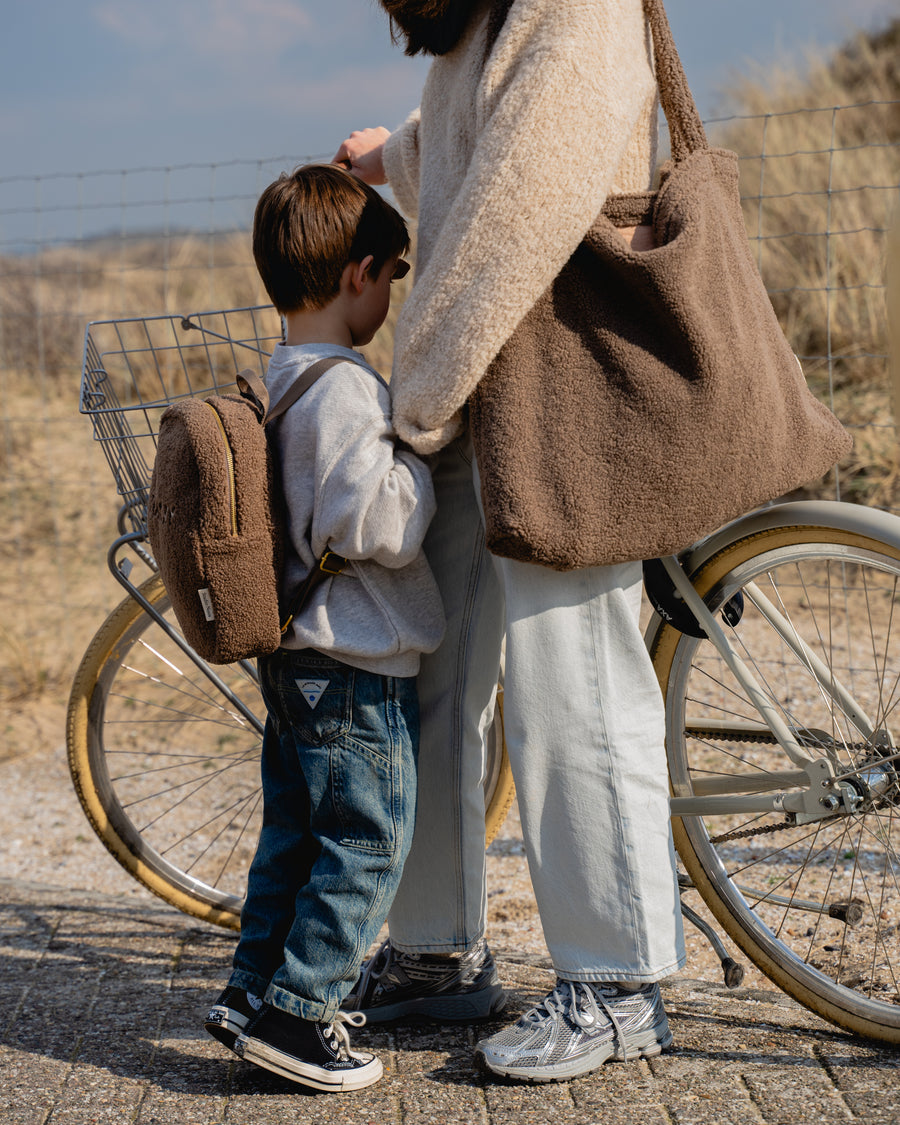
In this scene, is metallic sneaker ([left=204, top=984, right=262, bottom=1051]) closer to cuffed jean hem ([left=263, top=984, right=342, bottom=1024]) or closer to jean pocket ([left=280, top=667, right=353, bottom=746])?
cuffed jean hem ([left=263, top=984, right=342, bottom=1024])

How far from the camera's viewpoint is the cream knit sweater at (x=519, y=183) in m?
1.64

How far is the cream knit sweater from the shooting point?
1641 mm

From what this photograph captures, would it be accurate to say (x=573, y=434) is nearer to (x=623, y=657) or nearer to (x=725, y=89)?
(x=623, y=657)

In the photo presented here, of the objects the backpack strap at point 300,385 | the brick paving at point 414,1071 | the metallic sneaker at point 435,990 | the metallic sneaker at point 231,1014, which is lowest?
the brick paving at point 414,1071

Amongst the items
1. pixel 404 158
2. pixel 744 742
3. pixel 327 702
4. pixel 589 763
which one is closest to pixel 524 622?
pixel 589 763

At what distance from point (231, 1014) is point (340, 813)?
384 millimetres

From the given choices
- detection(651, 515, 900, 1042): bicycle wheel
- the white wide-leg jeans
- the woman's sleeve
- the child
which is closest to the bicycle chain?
detection(651, 515, 900, 1042): bicycle wheel

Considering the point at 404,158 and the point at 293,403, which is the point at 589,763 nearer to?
the point at 293,403

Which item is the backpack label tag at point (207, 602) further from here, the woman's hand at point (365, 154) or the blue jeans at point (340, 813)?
the woman's hand at point (365, 154)

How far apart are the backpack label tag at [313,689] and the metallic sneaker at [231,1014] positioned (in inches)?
20.1

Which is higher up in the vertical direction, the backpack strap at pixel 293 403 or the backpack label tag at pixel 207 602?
the backpack strap at pixel 293 403

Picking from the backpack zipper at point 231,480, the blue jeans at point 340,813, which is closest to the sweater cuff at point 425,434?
the backpack zipper at point 231,480

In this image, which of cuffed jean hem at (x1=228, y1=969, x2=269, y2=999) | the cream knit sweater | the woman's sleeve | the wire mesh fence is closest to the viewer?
the cream knit sweater

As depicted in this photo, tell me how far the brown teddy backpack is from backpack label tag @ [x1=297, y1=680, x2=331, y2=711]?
0.09 metres
